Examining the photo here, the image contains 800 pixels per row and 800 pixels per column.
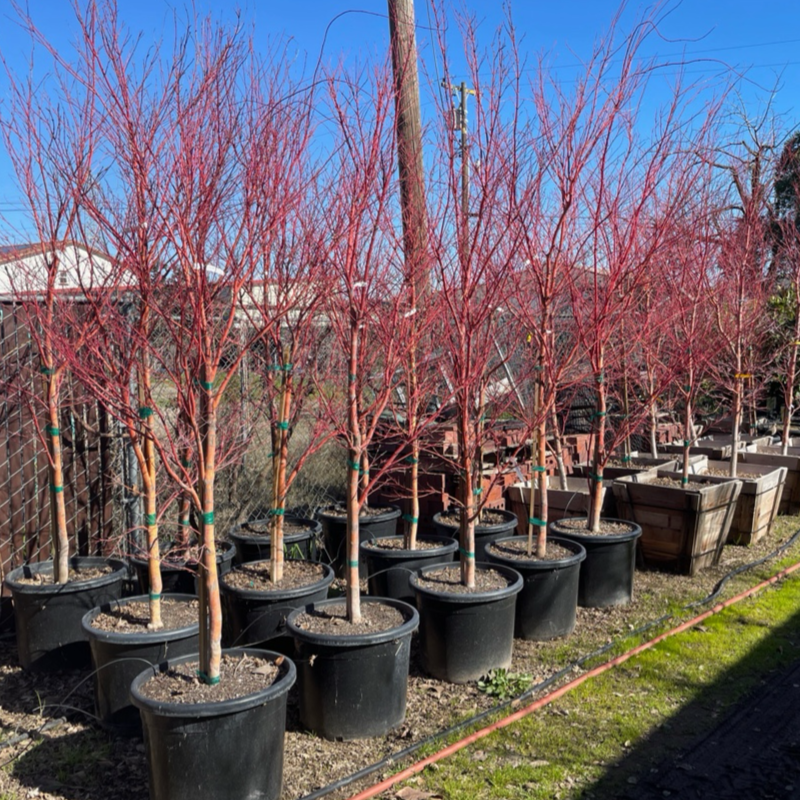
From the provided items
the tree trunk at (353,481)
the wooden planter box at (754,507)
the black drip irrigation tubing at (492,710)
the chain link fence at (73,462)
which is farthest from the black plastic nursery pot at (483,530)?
the wooden planter box at (754,507)

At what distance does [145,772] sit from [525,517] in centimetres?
363

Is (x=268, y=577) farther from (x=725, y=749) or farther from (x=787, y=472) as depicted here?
(x=787, y=472)

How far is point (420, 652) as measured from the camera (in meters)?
4.08

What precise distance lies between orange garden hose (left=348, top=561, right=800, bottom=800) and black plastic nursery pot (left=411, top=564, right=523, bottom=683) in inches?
13.8

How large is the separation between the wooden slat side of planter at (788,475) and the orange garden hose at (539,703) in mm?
2732

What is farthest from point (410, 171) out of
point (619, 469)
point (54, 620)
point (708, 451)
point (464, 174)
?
point (708, 451)

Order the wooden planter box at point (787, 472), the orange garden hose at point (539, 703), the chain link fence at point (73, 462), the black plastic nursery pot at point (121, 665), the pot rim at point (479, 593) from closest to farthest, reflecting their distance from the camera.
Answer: the orange garden hose at point (539, 703) → the black plastic nursery pot at point (121, 665) → the pot rim at point (479, 593) → the chain link fence at point (73, 462) → the wooden planter box at point (787, 472)

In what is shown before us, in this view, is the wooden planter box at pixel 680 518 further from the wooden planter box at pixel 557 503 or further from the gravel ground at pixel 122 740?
the gravel ground at pixel 122 740

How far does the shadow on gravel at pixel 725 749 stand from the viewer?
294 centimetres

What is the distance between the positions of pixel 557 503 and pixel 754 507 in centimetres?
189

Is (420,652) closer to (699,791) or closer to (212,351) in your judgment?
(699,791)

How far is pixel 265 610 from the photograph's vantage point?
12.9 feet

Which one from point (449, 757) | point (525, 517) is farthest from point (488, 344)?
point (525, 517)

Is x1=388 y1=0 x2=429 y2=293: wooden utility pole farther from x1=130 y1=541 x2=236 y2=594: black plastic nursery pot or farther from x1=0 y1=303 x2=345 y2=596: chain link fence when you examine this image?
x1=130 y1=541 x2=236 y2=594: black plastic nursery pot
